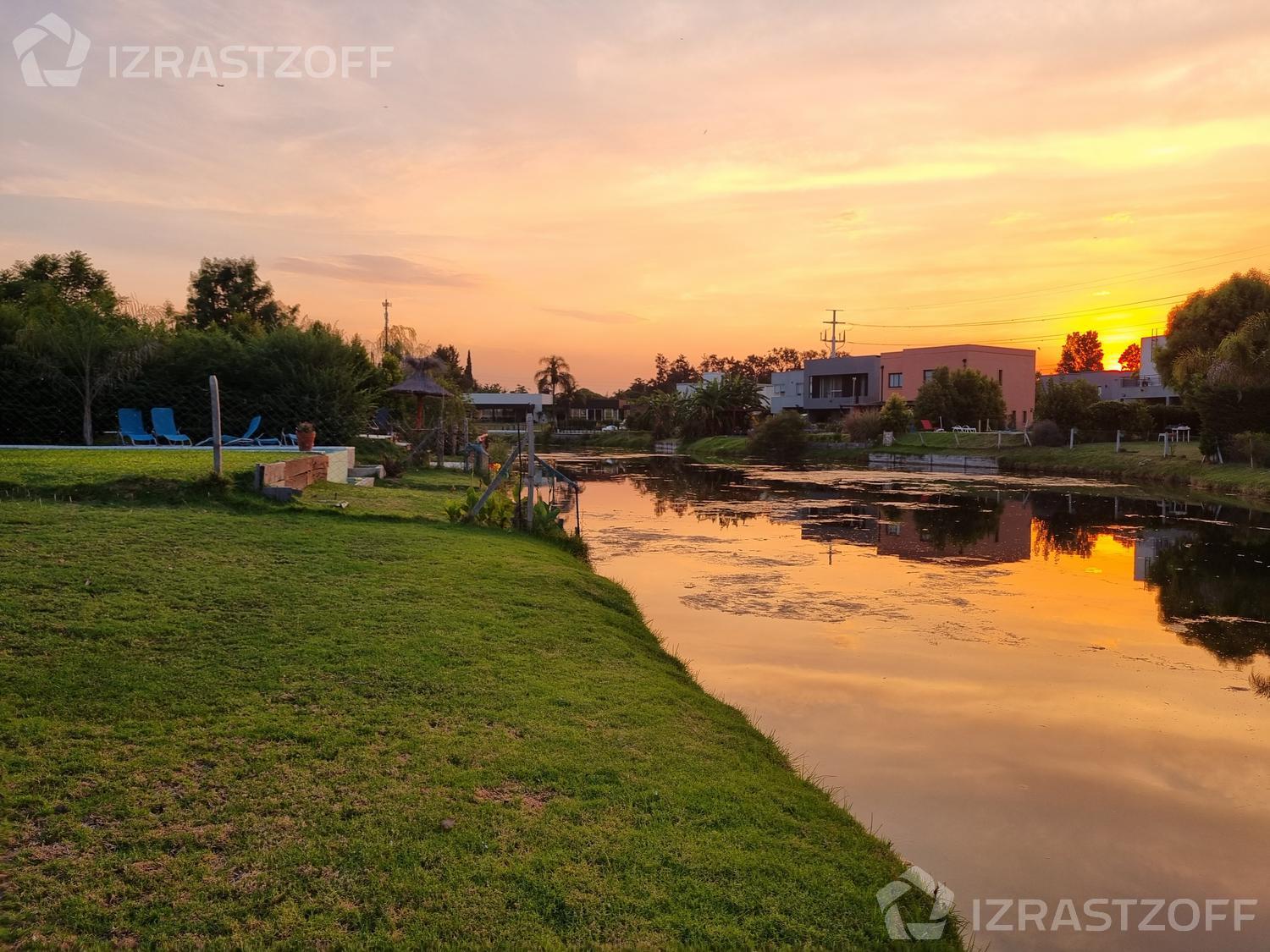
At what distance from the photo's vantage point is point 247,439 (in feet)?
71.9

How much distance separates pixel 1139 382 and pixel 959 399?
20.6 m

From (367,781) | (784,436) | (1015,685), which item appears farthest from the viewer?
(784,436)

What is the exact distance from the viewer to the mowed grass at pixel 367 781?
12.6ft

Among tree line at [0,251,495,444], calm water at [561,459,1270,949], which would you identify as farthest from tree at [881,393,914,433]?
tree line at [0,251,495,444]

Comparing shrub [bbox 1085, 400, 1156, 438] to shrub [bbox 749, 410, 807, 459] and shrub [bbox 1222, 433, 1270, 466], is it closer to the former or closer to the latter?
shrub [bbox 1222, 433, 1270, 466]

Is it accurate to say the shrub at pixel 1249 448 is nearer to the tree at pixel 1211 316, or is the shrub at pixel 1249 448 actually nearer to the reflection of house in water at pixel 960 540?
the tree at pixel 1211 316

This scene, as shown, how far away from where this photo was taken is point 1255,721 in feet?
27.5

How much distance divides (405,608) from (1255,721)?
852 centimetres

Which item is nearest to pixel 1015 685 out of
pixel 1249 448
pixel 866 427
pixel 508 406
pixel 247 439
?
pixel 247 439

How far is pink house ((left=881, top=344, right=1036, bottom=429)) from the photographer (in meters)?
68.1

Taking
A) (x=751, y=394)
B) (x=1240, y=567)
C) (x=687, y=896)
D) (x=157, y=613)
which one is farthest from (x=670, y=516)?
(x=751, y=394)

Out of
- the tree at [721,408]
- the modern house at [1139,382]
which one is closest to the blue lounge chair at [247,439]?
the tree at [721,408]

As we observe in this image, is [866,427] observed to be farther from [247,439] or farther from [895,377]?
[247,439]

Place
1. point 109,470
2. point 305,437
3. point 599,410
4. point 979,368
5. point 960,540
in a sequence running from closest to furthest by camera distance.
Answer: point 109,470 < point 305,437 < point 960,540 < point 979,368 < point 599,410
